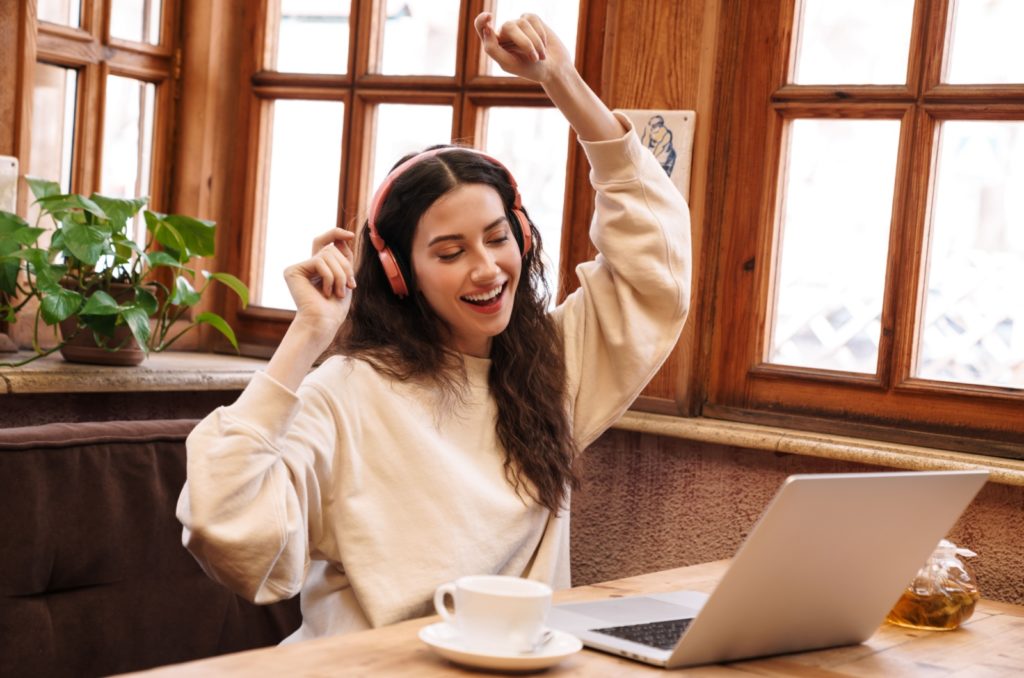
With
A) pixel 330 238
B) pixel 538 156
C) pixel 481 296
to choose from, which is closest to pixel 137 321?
pixel 330 238

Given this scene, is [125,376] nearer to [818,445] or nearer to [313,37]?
[313,37]

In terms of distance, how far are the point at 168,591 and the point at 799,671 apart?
39.7 inches

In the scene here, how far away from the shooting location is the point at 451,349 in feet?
6.19

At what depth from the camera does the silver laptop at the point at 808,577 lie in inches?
46.6

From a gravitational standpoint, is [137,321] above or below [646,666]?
above

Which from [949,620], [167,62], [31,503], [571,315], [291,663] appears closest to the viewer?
[291,663]

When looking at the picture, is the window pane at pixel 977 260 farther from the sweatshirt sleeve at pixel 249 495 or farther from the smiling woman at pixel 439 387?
the sweatshirt sleeve at pixel 249 495

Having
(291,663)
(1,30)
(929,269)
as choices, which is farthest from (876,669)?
(1,30)

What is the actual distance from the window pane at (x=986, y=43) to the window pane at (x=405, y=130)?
1008 mm

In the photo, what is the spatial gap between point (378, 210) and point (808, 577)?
0.88 m

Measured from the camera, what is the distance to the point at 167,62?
8.87 feet

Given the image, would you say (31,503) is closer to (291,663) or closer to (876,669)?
(291,663)

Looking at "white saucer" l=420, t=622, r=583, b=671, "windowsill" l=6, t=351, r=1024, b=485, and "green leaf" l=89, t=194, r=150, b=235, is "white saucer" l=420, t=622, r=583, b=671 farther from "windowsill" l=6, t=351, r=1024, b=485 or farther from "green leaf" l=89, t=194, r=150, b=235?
"green leaf" l=89, t=194, r=150, b=235

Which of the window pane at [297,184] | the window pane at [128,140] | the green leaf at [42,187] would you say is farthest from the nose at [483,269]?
the window pane at [128,140]
